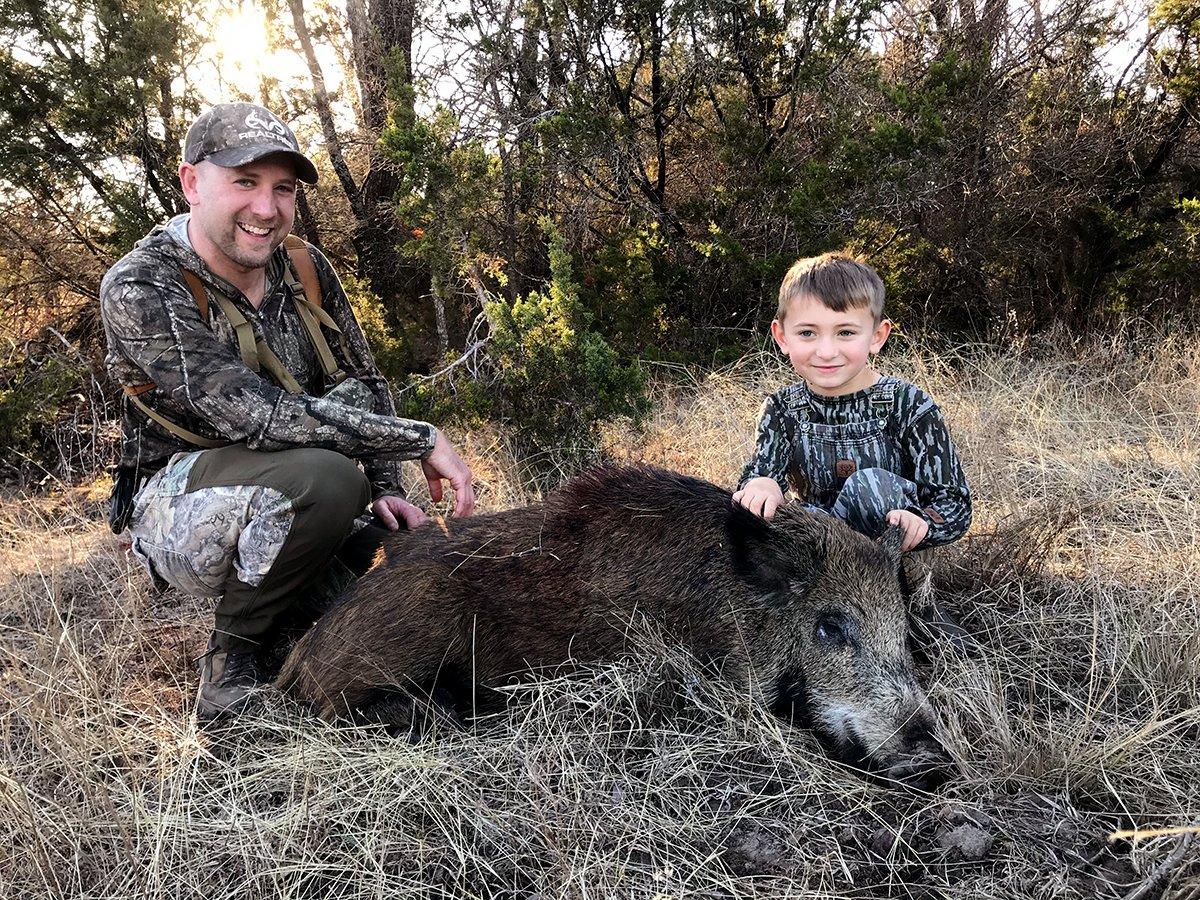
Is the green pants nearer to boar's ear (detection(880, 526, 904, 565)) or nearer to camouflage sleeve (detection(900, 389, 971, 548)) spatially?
boar's ear (detection(880, 526, 904, 565))

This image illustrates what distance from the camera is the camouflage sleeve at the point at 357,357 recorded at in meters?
4.09

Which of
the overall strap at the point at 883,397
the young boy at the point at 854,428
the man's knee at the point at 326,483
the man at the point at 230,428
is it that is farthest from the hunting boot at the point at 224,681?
the overall strap at the point at 883,397

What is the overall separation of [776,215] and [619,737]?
558 cm

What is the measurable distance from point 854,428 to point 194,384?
2584mm

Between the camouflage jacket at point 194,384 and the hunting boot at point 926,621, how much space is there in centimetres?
198

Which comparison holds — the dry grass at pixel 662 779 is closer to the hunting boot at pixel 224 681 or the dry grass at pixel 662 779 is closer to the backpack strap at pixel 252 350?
the hunting boot at pixel 224 681

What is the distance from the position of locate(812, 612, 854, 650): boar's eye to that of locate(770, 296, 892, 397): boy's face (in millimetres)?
904

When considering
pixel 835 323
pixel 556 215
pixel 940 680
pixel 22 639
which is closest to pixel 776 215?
pixel 556 215

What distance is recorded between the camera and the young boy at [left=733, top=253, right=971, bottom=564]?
3.04m

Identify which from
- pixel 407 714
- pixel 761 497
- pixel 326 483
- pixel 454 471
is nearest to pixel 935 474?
pixel 761 497

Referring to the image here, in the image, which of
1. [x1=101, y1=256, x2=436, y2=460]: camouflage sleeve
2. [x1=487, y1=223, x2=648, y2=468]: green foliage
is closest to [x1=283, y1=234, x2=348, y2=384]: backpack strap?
[x1=101, y1=256, x2=436, y2=460]: camouflage sleeve

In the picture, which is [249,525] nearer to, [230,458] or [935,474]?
[230,458]

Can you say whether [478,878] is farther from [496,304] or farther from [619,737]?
[496,304]

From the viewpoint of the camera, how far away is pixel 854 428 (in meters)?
3.20
